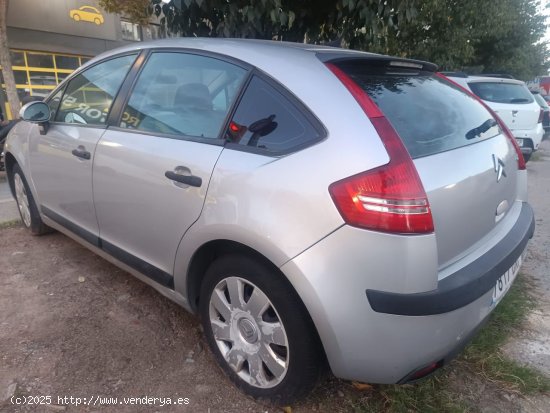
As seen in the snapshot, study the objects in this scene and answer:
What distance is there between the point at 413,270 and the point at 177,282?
4.07ft

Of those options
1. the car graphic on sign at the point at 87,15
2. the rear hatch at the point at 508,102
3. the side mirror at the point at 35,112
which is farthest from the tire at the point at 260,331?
the car graphic on sign at the point at 87,15

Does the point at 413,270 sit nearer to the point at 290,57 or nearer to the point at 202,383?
the point at 290,57

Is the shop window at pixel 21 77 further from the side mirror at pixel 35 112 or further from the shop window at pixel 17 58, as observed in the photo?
the side mirror at pixel 35 112

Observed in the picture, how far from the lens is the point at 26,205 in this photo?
12.5ft

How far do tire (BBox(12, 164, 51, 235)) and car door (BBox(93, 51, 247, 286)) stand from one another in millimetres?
1399

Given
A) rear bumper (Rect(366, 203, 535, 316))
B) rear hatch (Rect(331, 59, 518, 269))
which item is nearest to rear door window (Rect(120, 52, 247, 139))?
rear hatch (Rect(331, 59, 518, 269))

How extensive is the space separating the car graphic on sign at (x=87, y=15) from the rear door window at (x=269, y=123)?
53.8 ft

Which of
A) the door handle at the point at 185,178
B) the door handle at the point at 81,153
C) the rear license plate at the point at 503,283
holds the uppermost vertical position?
the door handle at the point at 185,178

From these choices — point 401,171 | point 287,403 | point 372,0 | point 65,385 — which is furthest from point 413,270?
point 372,0

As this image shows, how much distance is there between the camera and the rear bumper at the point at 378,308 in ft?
4.97

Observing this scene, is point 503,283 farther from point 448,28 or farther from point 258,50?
point 448,28

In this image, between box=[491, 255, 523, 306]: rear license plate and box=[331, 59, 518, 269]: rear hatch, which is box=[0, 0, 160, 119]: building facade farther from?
box=[491, 255, 523, 306]: rear license plate

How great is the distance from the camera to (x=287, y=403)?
1920 millimetres

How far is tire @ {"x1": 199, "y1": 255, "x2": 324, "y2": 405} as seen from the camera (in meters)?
1.73
